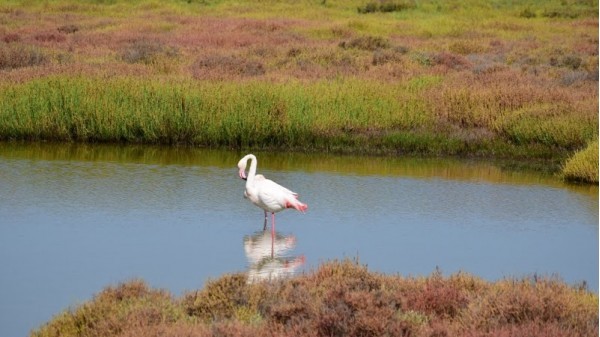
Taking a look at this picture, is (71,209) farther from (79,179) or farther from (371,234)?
(371,234)

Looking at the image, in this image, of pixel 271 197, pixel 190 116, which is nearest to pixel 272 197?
pixel 271 197

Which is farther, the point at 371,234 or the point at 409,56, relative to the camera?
the point at 409,56

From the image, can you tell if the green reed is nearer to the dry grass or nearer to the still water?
the still water

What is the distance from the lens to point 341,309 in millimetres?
7074

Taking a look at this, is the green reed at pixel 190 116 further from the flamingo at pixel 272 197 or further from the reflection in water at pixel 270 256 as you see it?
the reflection in water at pixel 270 256

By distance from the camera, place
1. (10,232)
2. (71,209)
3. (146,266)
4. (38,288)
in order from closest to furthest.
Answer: (38,288) → (146,266) → (10,232) → (71,209)

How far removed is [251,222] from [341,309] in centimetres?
564

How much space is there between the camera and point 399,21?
133 feet

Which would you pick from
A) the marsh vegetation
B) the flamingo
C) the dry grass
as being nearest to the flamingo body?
the flamingo

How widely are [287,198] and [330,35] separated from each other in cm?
2250

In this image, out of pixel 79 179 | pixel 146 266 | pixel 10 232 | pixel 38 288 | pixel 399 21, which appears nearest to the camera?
pixel 38 288

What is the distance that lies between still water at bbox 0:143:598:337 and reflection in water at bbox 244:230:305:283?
22mm

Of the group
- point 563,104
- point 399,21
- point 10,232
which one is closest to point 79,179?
point 10,232

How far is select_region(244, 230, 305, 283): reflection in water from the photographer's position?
33.2ft
